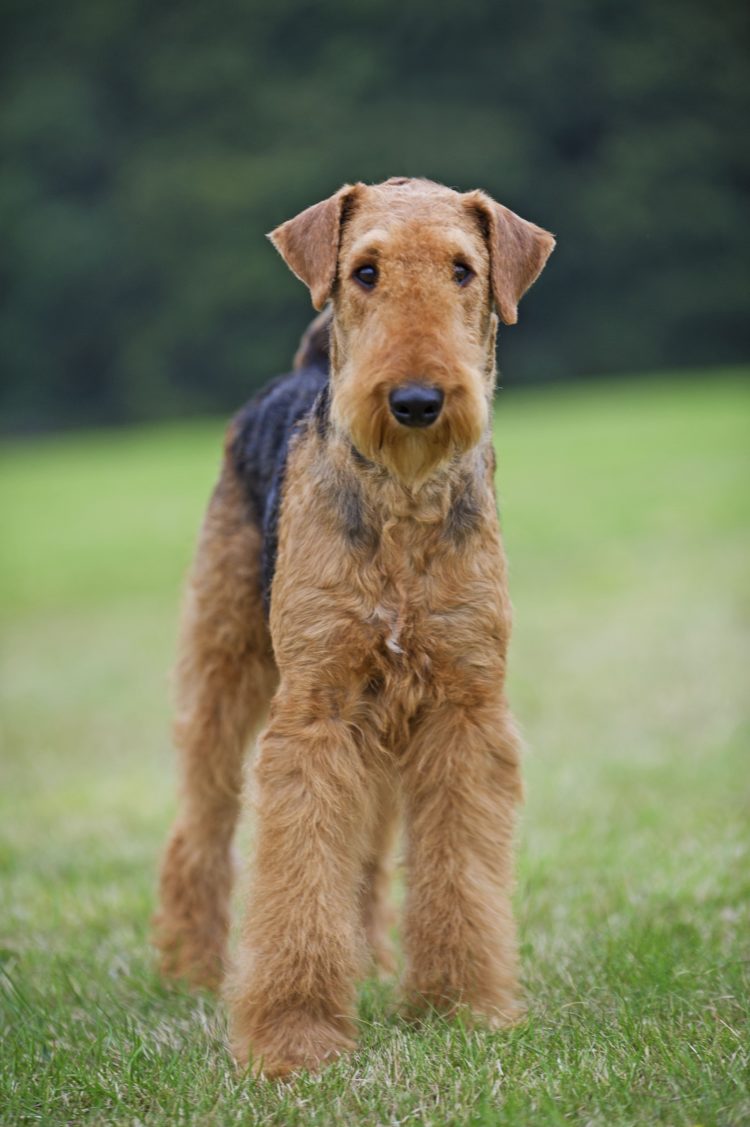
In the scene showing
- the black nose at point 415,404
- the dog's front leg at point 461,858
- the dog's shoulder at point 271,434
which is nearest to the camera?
the black nose at point 415,404

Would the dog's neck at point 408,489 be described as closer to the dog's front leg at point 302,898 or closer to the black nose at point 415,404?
the black nose at point 415,404

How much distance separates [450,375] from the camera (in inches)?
106

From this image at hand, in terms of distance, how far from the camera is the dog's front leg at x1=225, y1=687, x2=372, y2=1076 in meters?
2.94

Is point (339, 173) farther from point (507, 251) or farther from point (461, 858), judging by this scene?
point (461, 858)

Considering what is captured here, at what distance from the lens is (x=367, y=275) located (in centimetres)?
292

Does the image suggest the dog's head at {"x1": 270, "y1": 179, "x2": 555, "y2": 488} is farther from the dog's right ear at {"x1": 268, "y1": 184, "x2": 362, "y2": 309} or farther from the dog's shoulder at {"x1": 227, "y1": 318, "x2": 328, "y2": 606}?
the dog's shoulder at {"x1": 227, "y1": 318, "x2": 328, "y2": 606}

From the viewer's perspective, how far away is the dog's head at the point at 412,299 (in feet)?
8.91

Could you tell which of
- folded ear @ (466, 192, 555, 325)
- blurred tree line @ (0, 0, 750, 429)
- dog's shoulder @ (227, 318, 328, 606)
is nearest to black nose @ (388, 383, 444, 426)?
folded ear @ (466, 192, 555, 325)

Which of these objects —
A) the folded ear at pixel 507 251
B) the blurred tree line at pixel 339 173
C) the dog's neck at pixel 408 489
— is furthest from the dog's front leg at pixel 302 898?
the blurred tree line at pixel 339 173

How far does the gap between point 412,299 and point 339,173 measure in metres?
27.3

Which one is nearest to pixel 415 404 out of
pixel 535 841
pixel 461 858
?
pixel 461 858

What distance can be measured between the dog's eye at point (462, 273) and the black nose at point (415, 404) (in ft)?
1.18

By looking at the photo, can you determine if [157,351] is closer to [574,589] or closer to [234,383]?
[234,383]

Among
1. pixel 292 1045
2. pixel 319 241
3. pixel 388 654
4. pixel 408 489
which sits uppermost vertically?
pixel 319 241
